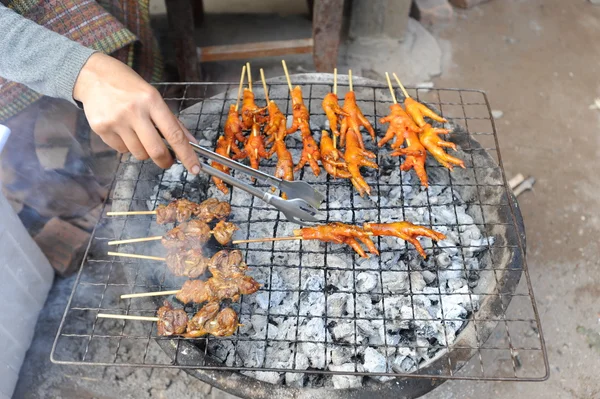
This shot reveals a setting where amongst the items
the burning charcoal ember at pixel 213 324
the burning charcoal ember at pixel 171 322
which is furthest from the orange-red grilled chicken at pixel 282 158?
the burning charcoal ember at pixel 171 322

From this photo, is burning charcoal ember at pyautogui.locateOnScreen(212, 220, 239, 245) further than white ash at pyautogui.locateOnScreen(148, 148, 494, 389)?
Yes

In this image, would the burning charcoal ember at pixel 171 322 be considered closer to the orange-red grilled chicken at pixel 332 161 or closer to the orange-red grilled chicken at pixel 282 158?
the orange-red grilled chicken at pixel 282 158

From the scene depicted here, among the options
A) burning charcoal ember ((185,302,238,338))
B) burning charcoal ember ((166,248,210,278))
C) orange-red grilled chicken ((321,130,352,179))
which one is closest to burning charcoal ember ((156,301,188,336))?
burning charcoal ember ((185,302,238,338))

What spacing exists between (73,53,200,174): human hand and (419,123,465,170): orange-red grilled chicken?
2.03 metres

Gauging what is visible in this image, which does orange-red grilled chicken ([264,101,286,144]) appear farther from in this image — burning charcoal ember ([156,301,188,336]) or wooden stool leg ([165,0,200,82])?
wooden stool leg ([165,0,200,82])

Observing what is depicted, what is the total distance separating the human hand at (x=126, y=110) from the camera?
104 inches

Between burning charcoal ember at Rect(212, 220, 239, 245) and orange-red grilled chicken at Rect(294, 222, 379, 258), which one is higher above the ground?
orange-red grilled chicken at Rect(294, 222, 379, 258)

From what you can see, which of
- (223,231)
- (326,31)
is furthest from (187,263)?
(326,31)

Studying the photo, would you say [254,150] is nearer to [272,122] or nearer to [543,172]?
[272,122]

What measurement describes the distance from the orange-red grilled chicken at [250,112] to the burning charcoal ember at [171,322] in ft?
5.94

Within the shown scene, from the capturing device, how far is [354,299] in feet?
10.5

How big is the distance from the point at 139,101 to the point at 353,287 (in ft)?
6.18

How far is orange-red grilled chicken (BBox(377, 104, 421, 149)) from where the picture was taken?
4.05 meters

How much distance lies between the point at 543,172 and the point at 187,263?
4.65 metres
